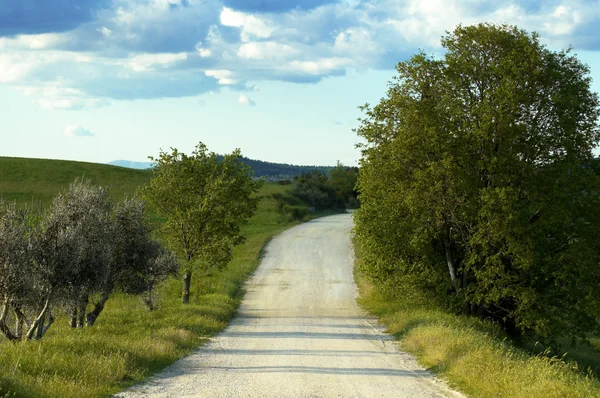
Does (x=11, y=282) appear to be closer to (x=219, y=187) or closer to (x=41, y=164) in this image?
(x=219, y=187)

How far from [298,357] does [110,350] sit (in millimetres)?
4964

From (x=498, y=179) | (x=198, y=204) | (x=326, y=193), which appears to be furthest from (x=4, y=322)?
(x=326, y=193)

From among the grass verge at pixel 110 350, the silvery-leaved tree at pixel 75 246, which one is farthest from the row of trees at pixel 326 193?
the silvery-leaved tree at pixel 75 246

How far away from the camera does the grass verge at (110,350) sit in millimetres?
11477

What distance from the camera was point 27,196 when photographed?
77250 millimetres

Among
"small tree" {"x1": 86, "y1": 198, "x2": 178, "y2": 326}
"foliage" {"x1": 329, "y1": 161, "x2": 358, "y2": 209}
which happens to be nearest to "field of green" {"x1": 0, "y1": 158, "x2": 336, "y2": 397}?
"small tree" {"x1": 86, "y1": 198, "x2": 178, "y2": 326}

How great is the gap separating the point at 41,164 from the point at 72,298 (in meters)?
86.8

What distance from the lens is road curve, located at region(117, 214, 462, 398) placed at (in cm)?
1277

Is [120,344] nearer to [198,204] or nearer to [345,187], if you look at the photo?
[198,204]

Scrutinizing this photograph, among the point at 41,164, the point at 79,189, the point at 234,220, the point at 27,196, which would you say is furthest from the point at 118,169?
the point at 79,189

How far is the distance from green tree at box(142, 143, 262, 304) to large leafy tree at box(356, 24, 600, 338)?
6484 millimetres

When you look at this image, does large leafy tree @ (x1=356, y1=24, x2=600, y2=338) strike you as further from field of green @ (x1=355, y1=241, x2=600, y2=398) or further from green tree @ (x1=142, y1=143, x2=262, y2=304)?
green tree @ (x1=142, y1=143, x2=262, y2=304)

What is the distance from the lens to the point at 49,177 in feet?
295

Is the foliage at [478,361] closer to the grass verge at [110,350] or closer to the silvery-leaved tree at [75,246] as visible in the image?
the grass verge at [110,350]
